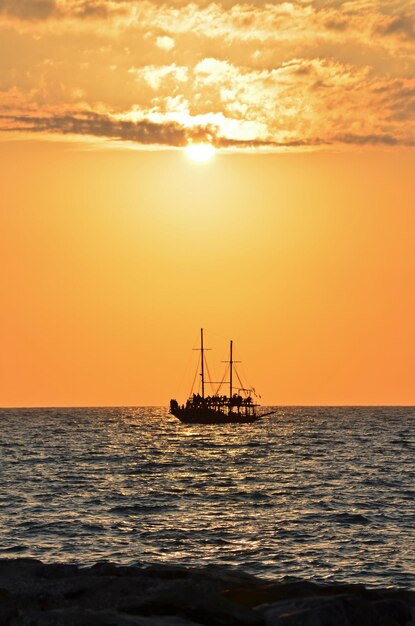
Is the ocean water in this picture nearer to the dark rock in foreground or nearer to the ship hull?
the dark rock in foreground

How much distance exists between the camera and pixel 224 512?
2058 inches

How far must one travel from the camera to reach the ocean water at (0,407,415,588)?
123ft

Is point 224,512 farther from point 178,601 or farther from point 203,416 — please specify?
point 203,416

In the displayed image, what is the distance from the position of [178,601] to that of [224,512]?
120 ft

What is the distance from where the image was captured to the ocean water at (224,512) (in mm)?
37469

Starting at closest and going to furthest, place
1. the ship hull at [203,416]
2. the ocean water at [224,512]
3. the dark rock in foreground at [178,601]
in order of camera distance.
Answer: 1. the dark rock in foreground at [178,601]
2. the ocean water at [224,512]
3. the ship hull at [203,416]

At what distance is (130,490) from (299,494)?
10.5m

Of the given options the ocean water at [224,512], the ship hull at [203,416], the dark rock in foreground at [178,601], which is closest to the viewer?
the dark rock in foreground at [178,601]

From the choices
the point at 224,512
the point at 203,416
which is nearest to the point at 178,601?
the point at 224,512

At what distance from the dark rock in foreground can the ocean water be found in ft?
51.1

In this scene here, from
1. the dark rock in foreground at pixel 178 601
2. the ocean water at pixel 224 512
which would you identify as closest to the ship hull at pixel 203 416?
the ocean water at pixel 224 512

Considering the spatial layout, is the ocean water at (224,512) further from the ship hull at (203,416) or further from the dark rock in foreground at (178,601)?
the ship hull at (203,416)

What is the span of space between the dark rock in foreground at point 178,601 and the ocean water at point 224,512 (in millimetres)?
15589

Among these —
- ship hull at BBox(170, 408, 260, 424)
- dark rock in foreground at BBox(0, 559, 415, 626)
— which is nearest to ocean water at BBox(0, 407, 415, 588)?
dark rock in foreground at BBox(0, 559, 415, 626)
